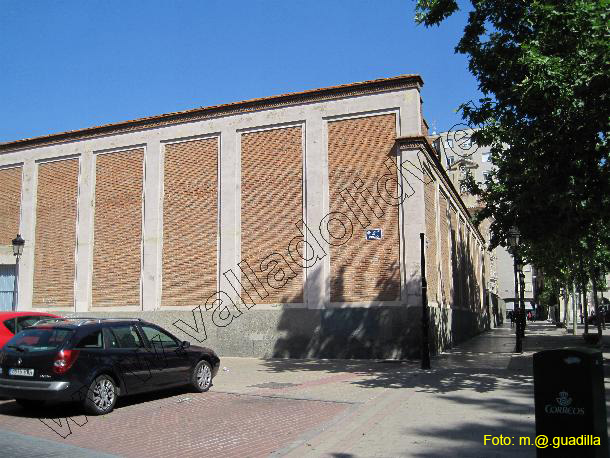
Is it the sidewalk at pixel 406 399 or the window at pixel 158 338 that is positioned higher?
the window at pixel 158 338

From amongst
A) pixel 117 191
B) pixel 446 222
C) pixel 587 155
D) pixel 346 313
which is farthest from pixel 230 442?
pixel 446 222

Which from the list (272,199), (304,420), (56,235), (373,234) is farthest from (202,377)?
(56,235)

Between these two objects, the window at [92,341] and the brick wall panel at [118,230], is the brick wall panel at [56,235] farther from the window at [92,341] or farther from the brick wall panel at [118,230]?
the window at [92,341]

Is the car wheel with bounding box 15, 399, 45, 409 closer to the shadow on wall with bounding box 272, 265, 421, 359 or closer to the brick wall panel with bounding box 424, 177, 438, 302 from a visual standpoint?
the shadow on wall with bounding box 272, 265, 421, 359

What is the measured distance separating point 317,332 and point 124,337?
30.1ft

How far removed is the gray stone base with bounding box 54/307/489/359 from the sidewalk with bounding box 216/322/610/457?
3.14ft

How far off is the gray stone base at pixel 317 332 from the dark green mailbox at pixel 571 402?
39.2 ft

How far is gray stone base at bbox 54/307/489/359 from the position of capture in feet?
56.8

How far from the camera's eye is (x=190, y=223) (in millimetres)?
20734

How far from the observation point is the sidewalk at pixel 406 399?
271 inches

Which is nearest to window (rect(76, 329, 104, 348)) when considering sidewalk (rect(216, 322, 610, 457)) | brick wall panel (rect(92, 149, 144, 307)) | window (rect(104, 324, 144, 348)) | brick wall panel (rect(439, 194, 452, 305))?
window (rect(104, 324, 144, 348))

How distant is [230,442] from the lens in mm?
7340

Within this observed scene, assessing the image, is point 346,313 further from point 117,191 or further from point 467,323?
point 467,323

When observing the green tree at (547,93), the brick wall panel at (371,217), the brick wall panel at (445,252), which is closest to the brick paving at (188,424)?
the green tree at (547,93)
